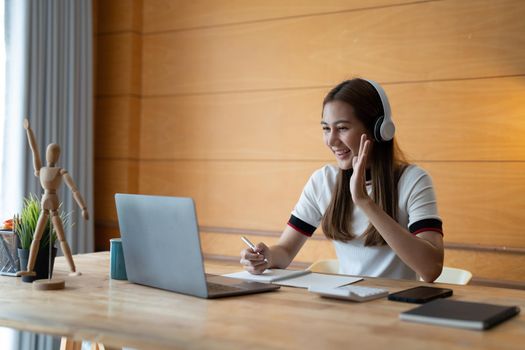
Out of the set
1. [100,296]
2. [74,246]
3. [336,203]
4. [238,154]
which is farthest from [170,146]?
[100,296]

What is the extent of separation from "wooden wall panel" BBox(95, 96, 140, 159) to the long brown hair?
5.77 feet

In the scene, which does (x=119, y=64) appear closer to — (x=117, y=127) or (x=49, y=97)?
(x=117, y=127)

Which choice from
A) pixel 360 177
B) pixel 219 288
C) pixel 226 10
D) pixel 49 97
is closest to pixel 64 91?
pixel 49 97

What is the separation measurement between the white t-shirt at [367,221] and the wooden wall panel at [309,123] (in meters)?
0.74

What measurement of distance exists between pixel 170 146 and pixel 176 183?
216mm

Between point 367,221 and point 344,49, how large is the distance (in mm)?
1199

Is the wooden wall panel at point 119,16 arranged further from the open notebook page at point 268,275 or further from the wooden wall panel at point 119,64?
the open notebook page at point 268,275

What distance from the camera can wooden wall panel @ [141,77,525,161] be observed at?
9.26ft

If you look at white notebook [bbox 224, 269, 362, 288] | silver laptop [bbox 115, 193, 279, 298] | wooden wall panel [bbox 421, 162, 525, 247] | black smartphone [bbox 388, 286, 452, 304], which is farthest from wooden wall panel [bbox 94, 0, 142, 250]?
black smartphone [bbox 388, 286, 452, 304]

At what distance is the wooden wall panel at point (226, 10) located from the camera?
3.22 metres

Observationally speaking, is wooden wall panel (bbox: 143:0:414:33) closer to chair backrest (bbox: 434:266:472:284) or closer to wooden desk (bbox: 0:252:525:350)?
chair backrest (bbox: 434:266:472:284)

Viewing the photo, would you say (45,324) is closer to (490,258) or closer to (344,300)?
(344,300)

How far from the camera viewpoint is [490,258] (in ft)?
9.36

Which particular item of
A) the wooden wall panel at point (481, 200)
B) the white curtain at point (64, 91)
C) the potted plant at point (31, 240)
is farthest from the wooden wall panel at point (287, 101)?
the potted plant at point (31, 240)
